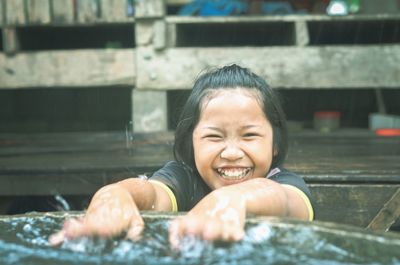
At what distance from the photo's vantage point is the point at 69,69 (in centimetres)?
568

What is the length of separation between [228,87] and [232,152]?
0.87ft

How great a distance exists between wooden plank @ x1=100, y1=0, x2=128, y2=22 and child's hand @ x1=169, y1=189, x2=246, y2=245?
443cm

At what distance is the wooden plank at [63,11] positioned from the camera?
5.57 m

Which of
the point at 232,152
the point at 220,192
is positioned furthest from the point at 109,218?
the point at 232,152

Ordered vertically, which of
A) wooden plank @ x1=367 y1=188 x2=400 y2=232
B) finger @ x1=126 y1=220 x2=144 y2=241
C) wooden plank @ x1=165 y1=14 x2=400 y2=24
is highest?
wooden plank @ x1=165 y1=14 x2=400 y2=24

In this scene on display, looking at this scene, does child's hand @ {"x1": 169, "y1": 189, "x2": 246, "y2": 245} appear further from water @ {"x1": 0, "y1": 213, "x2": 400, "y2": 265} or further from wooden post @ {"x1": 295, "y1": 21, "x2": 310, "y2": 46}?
wooden post @ {"x1": 295, "y1": 21, "x2": 310, "y2": 46}

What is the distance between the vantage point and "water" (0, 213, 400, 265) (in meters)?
1.19

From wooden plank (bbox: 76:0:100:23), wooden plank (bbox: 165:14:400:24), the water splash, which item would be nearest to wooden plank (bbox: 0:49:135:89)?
wooden plank (bbox: 76:0:100:23)

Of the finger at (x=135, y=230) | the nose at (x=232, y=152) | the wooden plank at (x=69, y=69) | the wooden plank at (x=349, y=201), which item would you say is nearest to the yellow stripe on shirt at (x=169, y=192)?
the nose at (x=232, y=152)

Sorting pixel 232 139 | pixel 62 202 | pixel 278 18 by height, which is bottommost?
pixel 62 202

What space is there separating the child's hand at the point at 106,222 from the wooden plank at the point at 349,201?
154 cm

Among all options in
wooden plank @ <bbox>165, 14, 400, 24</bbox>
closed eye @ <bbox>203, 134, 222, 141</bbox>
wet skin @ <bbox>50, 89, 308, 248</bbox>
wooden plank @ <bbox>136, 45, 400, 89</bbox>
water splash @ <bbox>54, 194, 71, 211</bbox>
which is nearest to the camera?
wet skin @ <bbox>50, 89, 308, 248</bbox>

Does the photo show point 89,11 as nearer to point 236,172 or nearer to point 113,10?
point 113,10

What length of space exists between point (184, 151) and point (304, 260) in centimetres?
117
